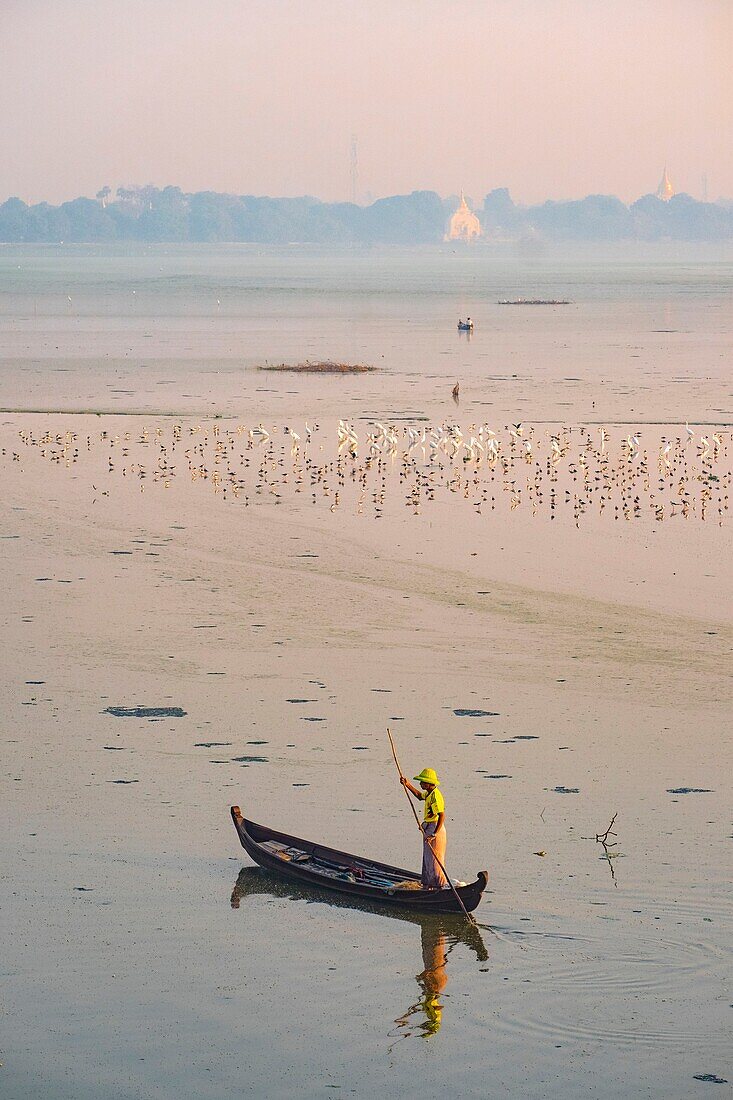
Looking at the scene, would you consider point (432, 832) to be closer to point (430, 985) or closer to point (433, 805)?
point (433, 805)

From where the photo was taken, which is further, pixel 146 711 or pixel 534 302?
pixel 534 302

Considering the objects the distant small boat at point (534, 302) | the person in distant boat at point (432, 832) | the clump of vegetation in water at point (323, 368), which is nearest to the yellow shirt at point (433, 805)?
the person in distant boat at point (432, 832)

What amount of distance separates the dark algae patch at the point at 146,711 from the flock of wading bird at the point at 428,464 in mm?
11683

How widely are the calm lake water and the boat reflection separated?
4 cm

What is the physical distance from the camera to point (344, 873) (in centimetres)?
1352

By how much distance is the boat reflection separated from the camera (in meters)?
11.6

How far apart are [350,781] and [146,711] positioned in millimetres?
3120

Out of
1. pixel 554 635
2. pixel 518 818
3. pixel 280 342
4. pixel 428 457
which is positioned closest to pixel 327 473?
pixel 428 457

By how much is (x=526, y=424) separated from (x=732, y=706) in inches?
915

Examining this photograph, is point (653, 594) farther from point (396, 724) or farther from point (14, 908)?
point (14, 908)

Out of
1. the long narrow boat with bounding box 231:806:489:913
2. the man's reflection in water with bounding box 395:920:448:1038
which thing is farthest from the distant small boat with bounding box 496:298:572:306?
the man's reflection in water with bounding box 395:920:448:1038

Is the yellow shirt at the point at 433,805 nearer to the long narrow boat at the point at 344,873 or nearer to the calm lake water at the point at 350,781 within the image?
the long narrow boat at the point at 344,873

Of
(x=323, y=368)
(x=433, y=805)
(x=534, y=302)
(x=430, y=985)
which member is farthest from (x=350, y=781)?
(x=534, y=302)

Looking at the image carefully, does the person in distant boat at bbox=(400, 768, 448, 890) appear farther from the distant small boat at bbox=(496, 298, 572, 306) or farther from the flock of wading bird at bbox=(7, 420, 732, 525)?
the distant small boat at bbox=(496, 298, 572, 306)
